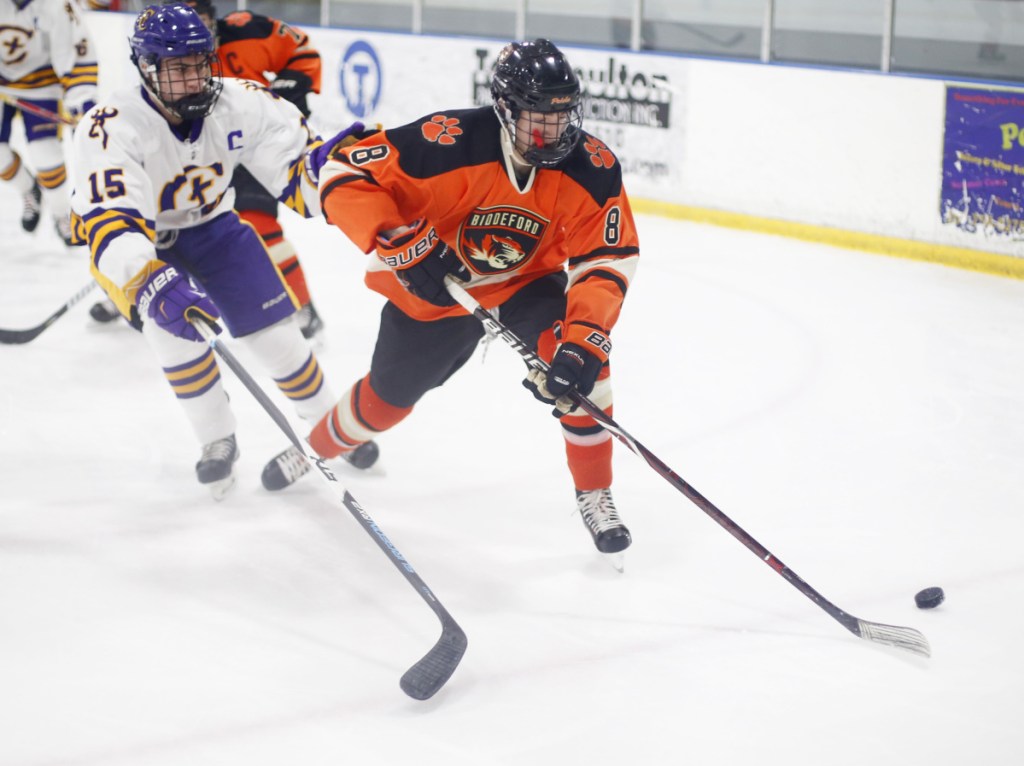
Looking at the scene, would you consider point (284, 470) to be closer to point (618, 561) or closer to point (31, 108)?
point (618, 561)

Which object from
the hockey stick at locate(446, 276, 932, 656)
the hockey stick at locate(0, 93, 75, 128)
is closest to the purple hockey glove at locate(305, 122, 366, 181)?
the hockey stick at locate(446, 276, 932, 656)

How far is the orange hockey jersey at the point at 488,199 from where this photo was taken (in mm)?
2418

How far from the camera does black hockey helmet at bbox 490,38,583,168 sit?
227cm

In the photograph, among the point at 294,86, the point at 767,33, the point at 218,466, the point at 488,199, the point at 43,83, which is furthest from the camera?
the point at 767,33

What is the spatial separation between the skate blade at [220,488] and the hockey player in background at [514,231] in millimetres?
616

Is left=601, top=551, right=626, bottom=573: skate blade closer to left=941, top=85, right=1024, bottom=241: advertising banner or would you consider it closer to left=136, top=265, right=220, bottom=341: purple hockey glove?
left=136, top=265, right=220, bottom=341: purple hockey glove

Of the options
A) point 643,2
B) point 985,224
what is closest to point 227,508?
point 985,224

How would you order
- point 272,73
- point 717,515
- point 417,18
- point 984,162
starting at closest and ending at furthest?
point 717,515
point 272,73
point 984,162
point 417,18

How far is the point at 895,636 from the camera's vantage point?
7.39 feet

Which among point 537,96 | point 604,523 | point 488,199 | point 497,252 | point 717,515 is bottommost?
point 604,523

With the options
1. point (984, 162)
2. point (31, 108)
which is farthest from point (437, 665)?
point (31, 108)

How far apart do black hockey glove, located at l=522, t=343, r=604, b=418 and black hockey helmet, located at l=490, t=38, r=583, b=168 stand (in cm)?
38

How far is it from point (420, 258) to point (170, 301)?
60 cm

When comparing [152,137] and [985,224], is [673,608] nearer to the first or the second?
[152,137]
